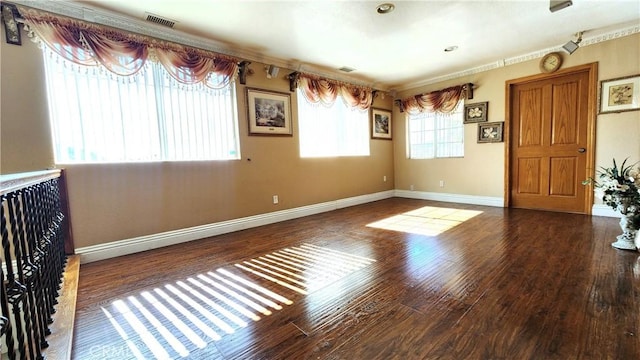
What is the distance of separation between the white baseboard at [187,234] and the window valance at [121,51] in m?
1.82

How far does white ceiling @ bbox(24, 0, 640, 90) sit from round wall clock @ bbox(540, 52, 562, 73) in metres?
0.14

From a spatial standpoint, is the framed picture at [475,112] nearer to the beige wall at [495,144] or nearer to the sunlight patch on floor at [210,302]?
the beige wall at [495,144]

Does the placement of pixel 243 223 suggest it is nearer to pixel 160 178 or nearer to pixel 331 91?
pixel 160 178

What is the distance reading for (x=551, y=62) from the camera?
4262mm

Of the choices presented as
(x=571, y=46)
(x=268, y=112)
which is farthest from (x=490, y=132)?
(x=268, y=112)

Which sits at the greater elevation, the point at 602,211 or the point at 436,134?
the point at 436,134

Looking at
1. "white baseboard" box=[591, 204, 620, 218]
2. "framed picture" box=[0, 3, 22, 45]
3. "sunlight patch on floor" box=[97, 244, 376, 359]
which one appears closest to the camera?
"sunlight patch on floor" box=[97, 244, 376, 359]

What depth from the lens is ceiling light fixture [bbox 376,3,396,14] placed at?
2836 millimetres

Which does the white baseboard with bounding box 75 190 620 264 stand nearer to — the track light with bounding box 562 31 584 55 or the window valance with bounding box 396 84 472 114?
the window valance with bounding box 396 84 472 114

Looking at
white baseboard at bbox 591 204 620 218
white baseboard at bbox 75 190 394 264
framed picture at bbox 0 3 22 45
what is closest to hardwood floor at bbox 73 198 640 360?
white baseboard at bbox 75 190 394 264

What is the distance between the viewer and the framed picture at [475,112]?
5.03 metres

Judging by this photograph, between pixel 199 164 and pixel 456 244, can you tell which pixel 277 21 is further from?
pixel 456 244

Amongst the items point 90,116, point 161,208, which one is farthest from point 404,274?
point 90,116

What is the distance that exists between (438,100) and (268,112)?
337 centimetres
